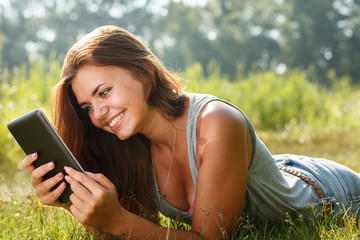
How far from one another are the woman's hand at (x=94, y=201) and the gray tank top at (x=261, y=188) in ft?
1.65

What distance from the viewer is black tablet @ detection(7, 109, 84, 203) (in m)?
1.90

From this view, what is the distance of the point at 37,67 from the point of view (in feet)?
26.8

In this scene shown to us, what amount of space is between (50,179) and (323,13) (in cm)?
3716

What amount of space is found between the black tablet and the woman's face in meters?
0.32

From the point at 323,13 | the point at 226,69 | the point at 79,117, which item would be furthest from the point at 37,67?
the point at 323,13

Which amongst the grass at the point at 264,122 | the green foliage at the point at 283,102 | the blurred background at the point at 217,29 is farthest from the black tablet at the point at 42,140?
the blurred background at the point at 217,29

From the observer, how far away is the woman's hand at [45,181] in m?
2.01

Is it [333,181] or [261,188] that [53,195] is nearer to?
[261,188]

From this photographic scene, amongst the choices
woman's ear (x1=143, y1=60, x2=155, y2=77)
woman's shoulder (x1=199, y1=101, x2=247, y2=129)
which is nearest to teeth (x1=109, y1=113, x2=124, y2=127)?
woman's ear (x1=143, y1=60, x2=155, y2=77)

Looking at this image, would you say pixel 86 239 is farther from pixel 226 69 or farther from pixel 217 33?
pixel 217 33

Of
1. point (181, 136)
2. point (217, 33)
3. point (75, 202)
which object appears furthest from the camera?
point (217, 33)

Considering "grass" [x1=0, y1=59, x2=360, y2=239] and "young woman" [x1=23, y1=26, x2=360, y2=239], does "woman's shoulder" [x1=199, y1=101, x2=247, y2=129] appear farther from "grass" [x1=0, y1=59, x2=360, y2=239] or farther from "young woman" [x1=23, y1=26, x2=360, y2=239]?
"grass" [x1=0, y1=59, x2=360, y2=239]

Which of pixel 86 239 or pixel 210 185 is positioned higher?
pixel 210 185

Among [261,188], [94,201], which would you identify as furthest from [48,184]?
[261,188]
